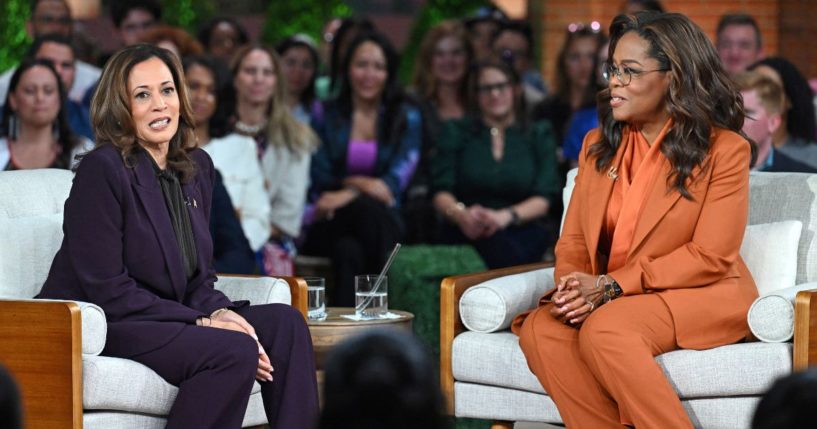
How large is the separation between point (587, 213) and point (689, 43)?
2.08 ft

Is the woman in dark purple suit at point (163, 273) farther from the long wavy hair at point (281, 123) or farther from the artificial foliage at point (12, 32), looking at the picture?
the artificial foliage at point (12, 32)

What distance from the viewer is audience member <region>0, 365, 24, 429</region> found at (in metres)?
1.64

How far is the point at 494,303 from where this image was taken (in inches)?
171

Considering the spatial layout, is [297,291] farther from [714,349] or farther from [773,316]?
[773,316]

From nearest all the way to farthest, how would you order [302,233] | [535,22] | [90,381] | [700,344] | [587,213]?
[90,381] → [700,344] → [587,213] → [302,233] → [535,22]

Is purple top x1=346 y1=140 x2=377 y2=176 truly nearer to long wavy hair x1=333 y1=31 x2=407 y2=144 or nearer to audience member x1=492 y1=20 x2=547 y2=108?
long wavy hair x1=333 y1=31 x2=407 y2=144

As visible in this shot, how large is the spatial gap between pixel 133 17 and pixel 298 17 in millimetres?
2082

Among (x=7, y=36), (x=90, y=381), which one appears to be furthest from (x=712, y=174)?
(x=7, y=36)

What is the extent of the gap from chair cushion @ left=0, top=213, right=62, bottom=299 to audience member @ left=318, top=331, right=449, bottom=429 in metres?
2.78

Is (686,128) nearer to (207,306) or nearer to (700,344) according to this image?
(700,344)

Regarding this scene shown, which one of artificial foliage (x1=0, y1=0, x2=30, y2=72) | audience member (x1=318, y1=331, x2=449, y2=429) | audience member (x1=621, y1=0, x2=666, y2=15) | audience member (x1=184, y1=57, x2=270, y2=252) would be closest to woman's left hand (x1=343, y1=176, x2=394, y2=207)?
audience member (x1=184, y1=57, x2=270, y2=252)

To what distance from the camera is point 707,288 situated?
419 cm

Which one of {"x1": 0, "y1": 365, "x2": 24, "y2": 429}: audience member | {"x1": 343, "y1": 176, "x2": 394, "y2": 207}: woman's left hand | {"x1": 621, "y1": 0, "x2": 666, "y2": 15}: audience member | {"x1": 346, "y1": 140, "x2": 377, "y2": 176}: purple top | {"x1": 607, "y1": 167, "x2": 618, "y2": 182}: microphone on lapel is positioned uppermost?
{"x1": 621, "y1": 0, "x2": 666, "y2": 15}: audience member

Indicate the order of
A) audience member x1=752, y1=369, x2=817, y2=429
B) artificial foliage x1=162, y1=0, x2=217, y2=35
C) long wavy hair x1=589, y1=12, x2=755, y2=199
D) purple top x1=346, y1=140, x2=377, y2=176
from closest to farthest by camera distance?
audience member x1=752, y1=369, x2=817, y2=429 → long wavy hair x1=589, y1=12, x2=755, y2=199 → purple top x1=346, y1=140, x2=377, y2=176 → artificial foliage x1=162, y1=0, x2=217, y2=35
